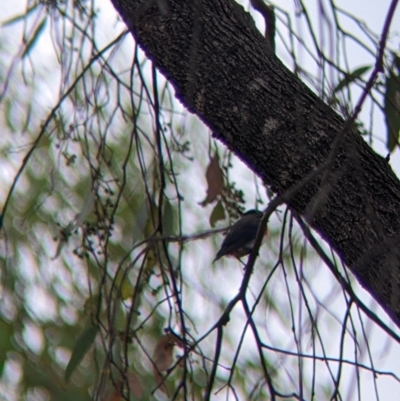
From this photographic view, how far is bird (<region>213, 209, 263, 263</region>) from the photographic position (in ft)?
7.07

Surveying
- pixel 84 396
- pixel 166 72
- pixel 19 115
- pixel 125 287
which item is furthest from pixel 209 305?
pixel 166 72

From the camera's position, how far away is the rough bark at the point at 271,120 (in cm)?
140

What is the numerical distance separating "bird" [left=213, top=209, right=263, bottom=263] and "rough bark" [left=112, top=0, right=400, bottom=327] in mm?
590

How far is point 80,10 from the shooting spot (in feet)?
6.55

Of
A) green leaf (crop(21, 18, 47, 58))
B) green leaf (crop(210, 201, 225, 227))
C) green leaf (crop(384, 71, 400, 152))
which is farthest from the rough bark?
green leaf (crop(210, 201, 225, 227))

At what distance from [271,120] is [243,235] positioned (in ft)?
2.86

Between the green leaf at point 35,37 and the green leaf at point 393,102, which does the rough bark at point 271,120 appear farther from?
the green leaf at point 35,37

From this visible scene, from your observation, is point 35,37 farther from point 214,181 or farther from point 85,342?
point 85,342

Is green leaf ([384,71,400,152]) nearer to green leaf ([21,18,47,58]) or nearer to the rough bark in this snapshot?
the rough bark

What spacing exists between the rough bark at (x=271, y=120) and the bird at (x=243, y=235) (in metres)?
0.59

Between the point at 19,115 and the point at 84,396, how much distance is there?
1.18 metres

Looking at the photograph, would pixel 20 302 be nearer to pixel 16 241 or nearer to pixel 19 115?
pixel 16 241

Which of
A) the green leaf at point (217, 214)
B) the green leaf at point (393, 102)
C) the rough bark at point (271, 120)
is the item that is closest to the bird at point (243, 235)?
the green leaf at point (217, 214)

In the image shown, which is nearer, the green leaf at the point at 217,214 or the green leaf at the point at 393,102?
the green leaf at the point at 393,102
